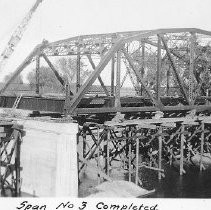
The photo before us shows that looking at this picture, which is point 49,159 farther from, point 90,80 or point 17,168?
point 90,80

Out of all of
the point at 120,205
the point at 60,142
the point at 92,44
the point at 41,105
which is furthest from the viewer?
the point at 92,44

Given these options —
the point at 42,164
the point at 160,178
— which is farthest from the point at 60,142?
the point at 160,178

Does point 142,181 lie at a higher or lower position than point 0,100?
lower

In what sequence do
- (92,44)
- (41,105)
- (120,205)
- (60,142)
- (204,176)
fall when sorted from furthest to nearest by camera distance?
(204,176) < (92,44) < (41,105) < (60,142) < (120,205)

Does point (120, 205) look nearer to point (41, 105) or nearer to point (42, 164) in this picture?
point (42, 164)

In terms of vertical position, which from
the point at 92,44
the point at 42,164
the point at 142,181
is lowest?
the point at 142,181

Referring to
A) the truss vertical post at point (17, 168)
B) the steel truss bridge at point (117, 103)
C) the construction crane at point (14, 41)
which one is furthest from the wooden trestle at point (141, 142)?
the construction crane at point (14, 41)

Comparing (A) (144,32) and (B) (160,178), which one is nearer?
(A) (144,32)

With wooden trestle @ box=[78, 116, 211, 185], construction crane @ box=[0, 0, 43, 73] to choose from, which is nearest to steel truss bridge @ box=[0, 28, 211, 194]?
wooden trestle @ box=[78, 116, 211, 185]

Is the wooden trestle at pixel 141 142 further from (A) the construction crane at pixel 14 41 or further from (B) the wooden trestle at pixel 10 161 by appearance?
(A) the construction crane at pixel 14 41
